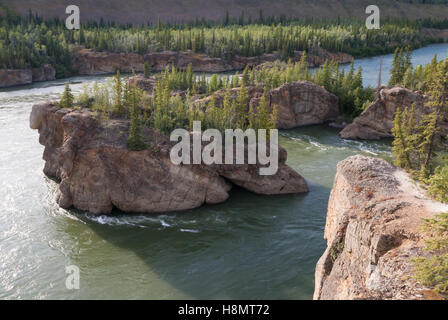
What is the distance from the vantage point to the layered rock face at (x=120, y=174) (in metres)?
32.7

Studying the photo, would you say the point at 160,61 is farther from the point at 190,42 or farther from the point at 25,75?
the point at 25,75

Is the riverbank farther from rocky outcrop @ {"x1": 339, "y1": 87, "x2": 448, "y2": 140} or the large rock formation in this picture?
rocky outcrop @ {"x1": 339, "y1": 87, "x2": 448, "y2": 140}

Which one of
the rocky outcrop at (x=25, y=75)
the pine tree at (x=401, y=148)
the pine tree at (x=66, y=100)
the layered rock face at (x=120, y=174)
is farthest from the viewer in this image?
the rocky outcrop at (x=25, y=75)

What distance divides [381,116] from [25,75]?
77.0 metres

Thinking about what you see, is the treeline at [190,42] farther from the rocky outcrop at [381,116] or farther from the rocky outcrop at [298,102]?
the rocky outcrop at [381,116]

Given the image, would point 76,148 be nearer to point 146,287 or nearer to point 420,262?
point 146,287

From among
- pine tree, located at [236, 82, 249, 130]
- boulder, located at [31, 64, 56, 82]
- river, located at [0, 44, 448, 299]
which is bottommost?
river, located at [0, 44, 448, 299]

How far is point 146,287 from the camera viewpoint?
24531mm

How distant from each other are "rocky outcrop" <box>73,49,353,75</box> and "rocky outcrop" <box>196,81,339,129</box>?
5005 centimetres

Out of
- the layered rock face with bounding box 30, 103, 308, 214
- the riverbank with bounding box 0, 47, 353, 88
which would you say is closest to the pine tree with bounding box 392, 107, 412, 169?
the layered rock face with bounding box 30, 103, 308, 214

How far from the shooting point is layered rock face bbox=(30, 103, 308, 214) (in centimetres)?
3269

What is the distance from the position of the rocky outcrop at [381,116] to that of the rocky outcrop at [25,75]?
237ft

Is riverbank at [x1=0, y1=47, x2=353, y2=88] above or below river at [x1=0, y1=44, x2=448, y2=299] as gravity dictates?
above

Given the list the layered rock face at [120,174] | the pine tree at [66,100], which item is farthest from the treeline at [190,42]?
the layered rock face at [120,174]
